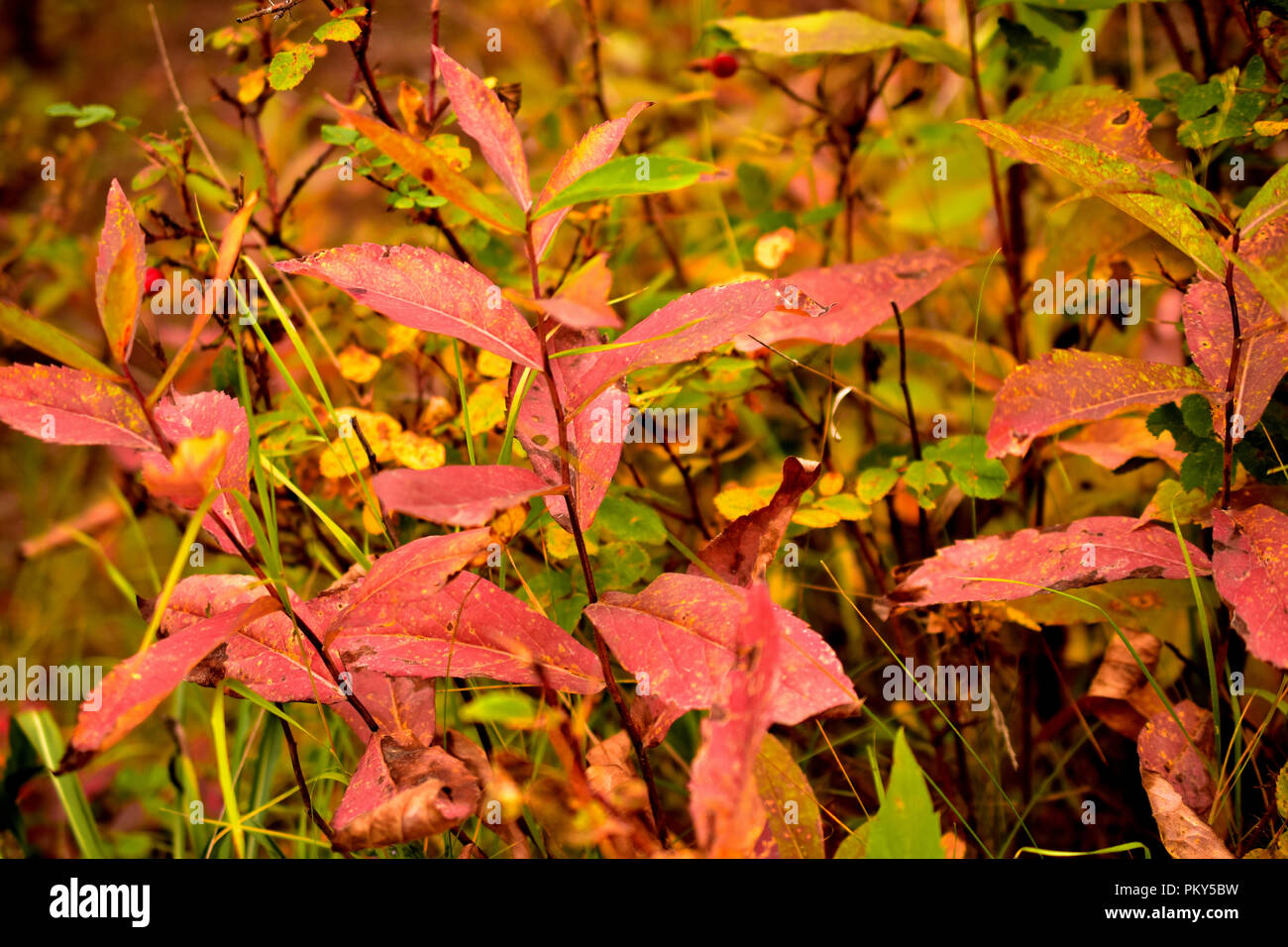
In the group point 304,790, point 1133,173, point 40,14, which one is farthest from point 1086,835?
point 40,14

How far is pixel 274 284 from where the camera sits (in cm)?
130

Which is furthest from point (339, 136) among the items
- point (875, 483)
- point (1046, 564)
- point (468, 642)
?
point (1046, 564)

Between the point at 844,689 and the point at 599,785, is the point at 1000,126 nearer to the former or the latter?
the point at 844,689

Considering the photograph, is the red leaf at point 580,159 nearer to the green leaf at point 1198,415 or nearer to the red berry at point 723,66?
the green leaf at point 1198,415

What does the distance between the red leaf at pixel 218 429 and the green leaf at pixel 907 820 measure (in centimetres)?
54

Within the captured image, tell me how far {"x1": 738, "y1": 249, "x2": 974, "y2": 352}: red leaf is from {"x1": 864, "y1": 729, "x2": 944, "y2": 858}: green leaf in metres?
0.46

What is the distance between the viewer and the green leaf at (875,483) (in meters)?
Result: 0.96

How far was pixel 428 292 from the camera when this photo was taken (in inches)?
28.1

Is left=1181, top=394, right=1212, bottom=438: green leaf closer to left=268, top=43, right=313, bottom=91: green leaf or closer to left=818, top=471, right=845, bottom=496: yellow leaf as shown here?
left=818, top=471, right=845, bottom=496: yellow leaf

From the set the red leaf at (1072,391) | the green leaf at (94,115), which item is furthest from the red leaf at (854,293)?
the green leaf at (94,115)

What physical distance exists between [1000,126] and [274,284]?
0.99 m

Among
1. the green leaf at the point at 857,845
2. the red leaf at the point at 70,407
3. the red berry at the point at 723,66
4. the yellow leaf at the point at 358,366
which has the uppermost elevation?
the red berry at the point at 723,66

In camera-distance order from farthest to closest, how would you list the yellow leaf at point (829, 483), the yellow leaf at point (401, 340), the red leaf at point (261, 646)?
the yellow leaf at point (401, 340), the yellow leaf at point (829, 483), the red leaf at point (261, 646)

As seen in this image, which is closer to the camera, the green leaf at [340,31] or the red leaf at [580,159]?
the red leaf at [580,159]
